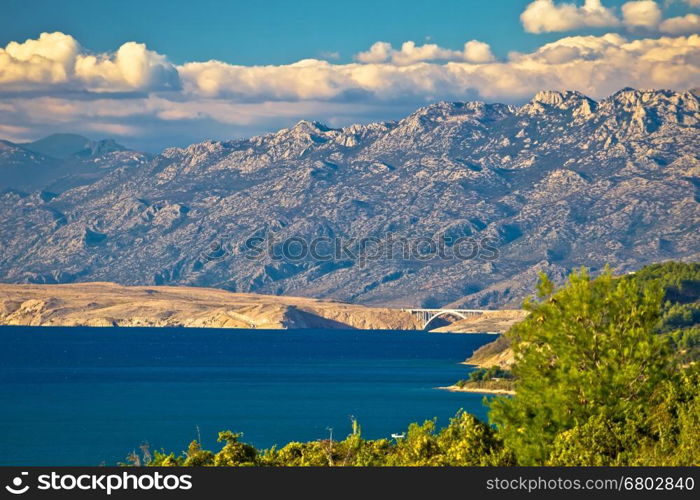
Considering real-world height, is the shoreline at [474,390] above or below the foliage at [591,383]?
below

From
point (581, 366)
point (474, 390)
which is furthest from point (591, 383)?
point (474, 390)

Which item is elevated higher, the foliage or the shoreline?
the foliage

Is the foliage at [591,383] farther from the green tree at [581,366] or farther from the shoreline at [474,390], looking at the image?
the shoreline at [474,390]

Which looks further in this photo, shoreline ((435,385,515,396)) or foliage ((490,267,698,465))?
shoreline ((435,385,515,396))

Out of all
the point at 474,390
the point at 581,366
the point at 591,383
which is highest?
the point at 581,366

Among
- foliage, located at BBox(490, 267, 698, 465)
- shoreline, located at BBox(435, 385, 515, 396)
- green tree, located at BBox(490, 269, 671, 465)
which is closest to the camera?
foliage, located at BBox(490, 267, 698, 465)

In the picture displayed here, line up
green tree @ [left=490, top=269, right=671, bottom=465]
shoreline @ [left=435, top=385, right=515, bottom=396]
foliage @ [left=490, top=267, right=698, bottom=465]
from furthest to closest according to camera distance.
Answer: shoreline @ [left=435, top=385, right=515, bottom=396], green tree @ [left=490, top=269, right=671, bottom=465], foliage @ [left=490, top=267, right=698, bottom=465]

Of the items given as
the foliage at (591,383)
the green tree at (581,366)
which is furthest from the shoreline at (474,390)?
the foliage at (591,383)

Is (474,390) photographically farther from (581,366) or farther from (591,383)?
(591,383)

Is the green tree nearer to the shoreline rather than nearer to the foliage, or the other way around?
the foliage

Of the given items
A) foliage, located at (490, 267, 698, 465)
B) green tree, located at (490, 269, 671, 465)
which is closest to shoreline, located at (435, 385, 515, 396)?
green tree, located at (490, 269, 671, 465)
